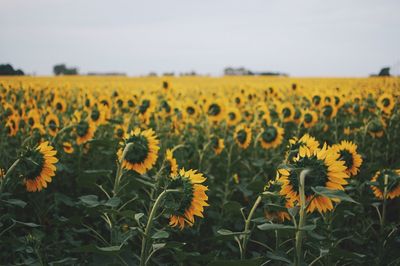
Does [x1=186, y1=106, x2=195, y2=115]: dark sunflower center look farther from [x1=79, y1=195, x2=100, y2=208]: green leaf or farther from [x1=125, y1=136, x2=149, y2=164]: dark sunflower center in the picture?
[x1=79, y1=195, x2=100, y2=208]: green leaf

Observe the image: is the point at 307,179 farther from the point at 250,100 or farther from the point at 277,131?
the point at 250,100

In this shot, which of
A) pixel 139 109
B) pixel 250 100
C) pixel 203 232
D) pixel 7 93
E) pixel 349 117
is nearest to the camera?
pixel 203 232

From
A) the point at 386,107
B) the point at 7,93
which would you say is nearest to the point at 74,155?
the point at 7,93

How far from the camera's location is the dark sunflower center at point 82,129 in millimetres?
3627

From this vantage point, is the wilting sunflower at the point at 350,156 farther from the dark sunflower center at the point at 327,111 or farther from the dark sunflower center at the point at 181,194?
the dark sunflower center at the point at 327,111

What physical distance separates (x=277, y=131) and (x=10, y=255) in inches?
114

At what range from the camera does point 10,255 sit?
2.67 metres

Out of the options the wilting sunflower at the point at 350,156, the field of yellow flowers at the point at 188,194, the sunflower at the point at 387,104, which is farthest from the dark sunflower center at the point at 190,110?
the wilting sunflower at the point at 350,156

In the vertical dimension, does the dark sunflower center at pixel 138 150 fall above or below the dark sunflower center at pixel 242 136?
above

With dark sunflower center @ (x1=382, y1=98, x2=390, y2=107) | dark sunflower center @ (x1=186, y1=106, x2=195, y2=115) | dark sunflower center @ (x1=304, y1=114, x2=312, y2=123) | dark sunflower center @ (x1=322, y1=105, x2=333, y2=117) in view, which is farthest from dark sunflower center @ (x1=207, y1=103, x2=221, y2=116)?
dark sunflower center @ (x1=382, y1=98, x2=390, y2=107)

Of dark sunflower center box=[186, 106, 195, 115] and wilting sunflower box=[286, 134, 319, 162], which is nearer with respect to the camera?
wilting sunflower box=[286, 134, 319, 162]

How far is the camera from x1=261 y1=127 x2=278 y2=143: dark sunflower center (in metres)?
4.11

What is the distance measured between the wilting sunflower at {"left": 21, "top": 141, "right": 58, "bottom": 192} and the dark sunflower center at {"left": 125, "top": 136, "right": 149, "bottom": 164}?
432mm

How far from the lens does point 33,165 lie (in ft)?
6.89
